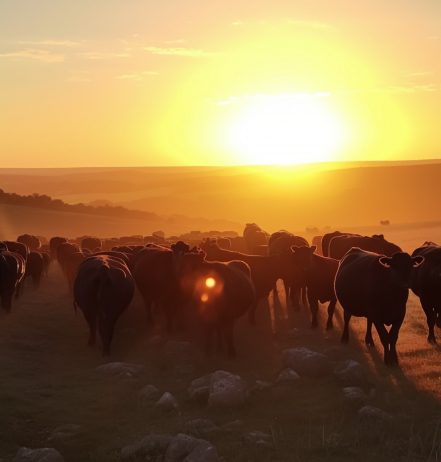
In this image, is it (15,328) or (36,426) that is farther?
(15,328)

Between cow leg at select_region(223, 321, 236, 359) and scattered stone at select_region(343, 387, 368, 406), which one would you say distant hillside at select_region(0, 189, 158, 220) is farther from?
scattered stone at select_region(343, 387, 368, 406)

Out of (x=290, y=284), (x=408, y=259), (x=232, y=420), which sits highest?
(x=408, y=259)

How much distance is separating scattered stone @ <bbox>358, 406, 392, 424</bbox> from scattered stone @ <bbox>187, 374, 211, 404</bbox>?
286 centimetres

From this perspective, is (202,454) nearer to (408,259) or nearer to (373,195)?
(408,259)

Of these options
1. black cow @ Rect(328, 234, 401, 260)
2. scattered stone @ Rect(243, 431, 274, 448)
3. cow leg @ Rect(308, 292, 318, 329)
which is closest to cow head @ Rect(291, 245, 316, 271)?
cow leg @ Rect(308, 292, 318, 329)

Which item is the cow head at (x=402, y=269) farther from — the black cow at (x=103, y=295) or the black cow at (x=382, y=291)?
the black cow at (x=103, y=295)

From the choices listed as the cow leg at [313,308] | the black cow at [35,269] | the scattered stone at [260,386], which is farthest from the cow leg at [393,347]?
the black cow at [35,269]

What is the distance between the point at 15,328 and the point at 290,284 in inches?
322

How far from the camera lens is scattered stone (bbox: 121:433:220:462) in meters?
9.02

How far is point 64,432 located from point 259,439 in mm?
3183

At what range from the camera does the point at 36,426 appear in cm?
1057

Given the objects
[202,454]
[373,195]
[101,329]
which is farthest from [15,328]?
[373,195]

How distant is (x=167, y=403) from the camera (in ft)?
37.8

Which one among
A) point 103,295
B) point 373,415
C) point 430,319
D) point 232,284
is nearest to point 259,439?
point 373,415
